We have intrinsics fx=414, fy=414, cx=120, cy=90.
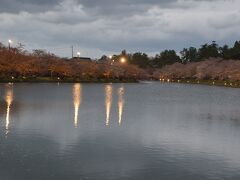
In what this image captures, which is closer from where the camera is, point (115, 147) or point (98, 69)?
point (115, 147)

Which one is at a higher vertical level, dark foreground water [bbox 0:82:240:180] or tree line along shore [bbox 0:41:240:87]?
tree line along shore [bbox 0:41:240:87]

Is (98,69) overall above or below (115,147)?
above

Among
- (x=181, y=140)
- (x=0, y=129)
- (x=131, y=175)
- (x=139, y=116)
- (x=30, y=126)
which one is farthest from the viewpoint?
(x=139, y=116)

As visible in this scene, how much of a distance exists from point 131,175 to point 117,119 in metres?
13.0

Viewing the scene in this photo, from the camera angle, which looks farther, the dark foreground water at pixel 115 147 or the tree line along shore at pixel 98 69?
the tree line along shore at pixel 98 69

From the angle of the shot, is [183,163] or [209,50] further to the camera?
[209,50]

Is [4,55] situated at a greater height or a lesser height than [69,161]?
greater

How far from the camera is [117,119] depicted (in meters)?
25.2

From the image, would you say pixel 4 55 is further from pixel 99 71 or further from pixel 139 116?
pixel 139 116

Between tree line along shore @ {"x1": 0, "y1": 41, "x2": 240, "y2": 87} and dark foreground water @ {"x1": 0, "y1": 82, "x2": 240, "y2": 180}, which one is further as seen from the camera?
tree line along shore @ {"x1": 0, "y1": 41, "x2": 240, "y2": 87}

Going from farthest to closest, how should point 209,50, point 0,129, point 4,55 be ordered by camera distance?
point 209,50 < point 4,55 < point 0,129

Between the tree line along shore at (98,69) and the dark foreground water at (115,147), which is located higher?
the tree line along shore at (98,69)

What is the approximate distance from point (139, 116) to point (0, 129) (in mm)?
10210

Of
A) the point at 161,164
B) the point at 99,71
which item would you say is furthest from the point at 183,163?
the point at 99,71
